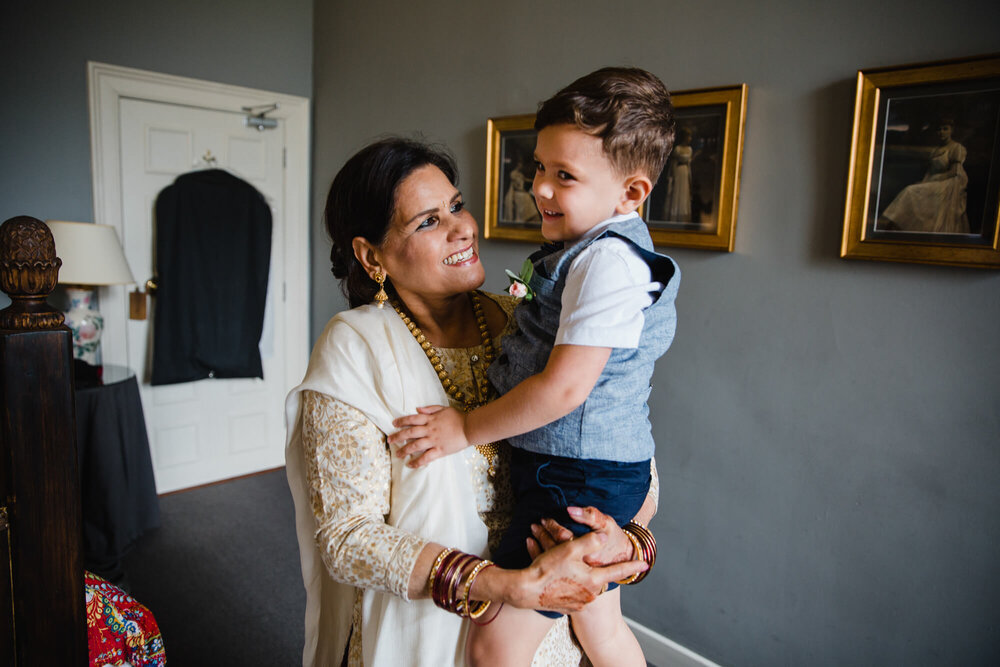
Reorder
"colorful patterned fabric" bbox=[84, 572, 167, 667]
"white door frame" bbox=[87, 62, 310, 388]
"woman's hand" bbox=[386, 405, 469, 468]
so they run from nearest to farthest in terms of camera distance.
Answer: "woman's hand" bbox=[386, 405, 469, 468], "colorful patterned fabric" bbox=[84, 572, 167, 667], "white door frame" bbox=[87, 62, 310, 388]

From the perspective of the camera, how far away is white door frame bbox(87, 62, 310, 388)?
327 cm

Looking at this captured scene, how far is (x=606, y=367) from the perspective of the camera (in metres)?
1.08

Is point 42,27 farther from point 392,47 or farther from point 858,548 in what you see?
point 858,548

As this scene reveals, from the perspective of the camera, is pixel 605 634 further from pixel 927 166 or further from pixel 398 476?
pixel 927 166

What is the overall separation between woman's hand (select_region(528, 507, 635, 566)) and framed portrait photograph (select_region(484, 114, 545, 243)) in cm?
175

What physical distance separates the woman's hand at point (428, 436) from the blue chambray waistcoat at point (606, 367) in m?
0.12

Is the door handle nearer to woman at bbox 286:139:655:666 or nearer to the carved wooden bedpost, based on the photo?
woman at bbox 286:139:655:666

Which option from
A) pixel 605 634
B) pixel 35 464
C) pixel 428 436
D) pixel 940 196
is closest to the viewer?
pixel 35 464

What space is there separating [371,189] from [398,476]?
1.80ft

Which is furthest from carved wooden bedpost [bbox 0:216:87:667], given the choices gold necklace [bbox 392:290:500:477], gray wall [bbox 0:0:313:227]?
gray wall [bbox 0:0:313:227]

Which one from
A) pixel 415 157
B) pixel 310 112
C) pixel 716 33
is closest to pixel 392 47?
pixel 310 112

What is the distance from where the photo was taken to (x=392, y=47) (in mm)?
3428

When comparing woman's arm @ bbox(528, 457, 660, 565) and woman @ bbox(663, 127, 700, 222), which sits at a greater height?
woman @ bbox(663, 127, 700, 222)

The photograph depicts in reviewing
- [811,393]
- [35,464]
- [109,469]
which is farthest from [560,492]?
[109,469]
